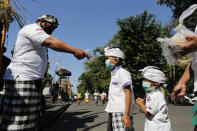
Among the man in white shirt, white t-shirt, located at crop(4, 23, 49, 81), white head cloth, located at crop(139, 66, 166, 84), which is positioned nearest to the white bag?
the man in white shirt

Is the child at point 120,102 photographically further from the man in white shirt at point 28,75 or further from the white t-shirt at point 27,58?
the white t-shirt at point 27,58

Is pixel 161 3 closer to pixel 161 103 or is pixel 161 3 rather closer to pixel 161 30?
pixel 161 30

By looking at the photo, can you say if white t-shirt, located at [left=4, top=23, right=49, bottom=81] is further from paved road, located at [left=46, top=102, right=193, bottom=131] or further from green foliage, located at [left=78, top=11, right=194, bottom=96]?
green foliage, located at [left=78, top=11, right=194, bottom=96]

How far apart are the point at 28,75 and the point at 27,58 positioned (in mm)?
194

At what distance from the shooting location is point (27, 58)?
2.20 metres

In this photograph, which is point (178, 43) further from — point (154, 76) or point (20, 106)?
point (154, 76)

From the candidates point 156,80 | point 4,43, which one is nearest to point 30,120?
point 156,80

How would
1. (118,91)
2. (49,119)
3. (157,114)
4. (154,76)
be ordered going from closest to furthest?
1. (118,91)
2. (157,114)
3. (154,76)
4. (49,119)

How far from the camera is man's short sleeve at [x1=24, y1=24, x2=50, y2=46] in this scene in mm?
2031

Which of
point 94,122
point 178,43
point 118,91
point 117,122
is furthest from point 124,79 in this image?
point 94,122

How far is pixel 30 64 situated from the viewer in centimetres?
219

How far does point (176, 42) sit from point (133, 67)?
74.2 feet

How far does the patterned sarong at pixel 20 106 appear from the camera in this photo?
203 centimetres

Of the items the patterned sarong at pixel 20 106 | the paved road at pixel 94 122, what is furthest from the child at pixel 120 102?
the paved road at pixel 94 122
